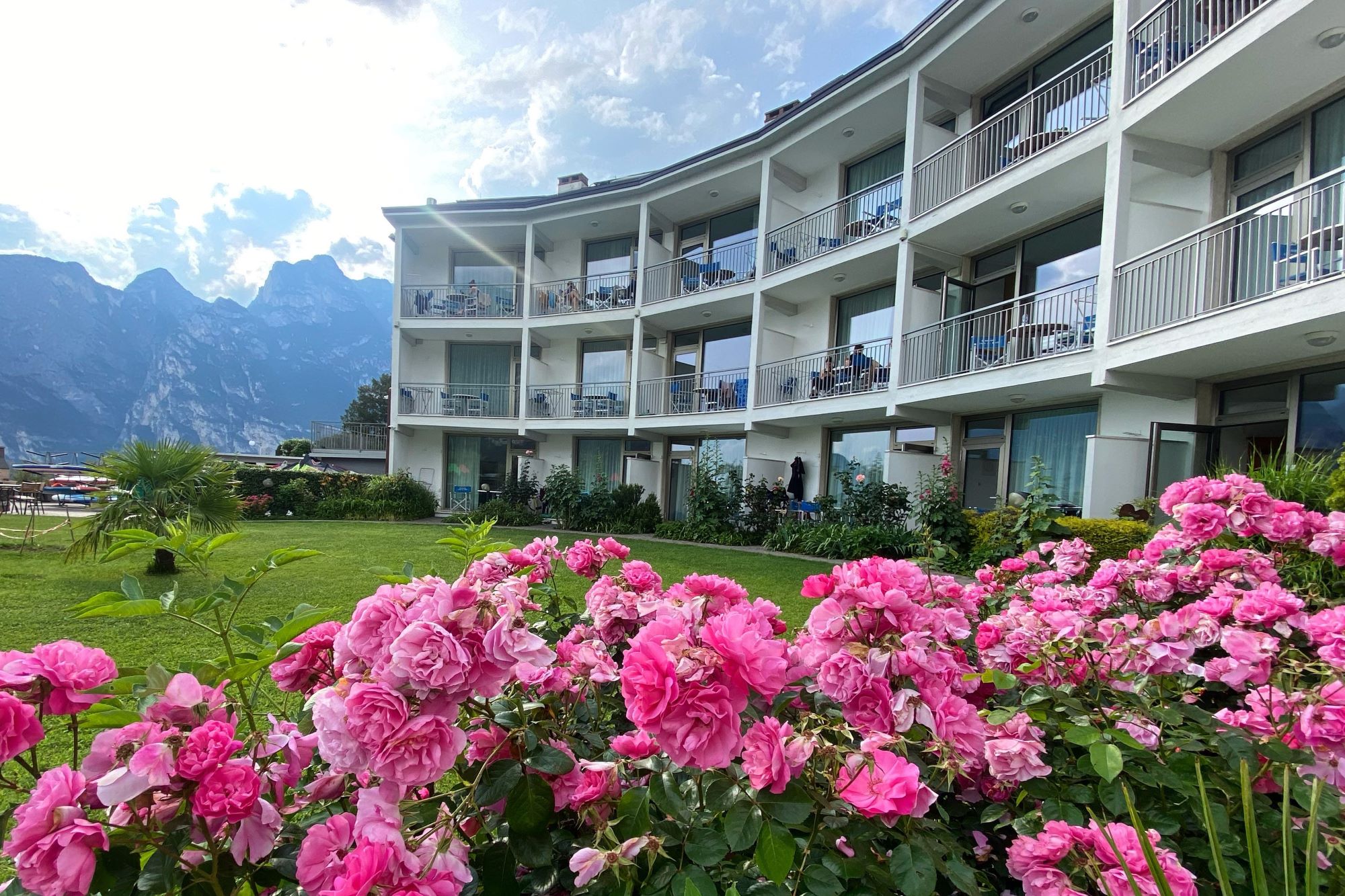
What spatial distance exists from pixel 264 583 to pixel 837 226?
11839mm

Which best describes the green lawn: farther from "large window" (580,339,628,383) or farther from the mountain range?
the mountain range

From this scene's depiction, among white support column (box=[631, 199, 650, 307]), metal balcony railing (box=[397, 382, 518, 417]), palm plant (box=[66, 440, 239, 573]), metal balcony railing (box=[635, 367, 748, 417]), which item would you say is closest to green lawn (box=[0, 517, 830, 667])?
palm plant (box=[66, 440, 239, 573])

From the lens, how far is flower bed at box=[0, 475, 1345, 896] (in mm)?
752

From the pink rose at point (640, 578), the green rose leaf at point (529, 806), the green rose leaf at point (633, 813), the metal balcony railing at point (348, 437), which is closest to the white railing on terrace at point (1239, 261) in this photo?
the pink rose at point (640, 578)

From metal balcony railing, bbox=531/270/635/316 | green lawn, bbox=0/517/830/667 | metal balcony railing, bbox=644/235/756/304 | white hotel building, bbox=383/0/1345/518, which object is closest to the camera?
green lawn, bbox=0/517/830/667

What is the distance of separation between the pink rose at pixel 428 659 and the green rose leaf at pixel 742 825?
0.41 m

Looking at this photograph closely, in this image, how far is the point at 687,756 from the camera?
2.51 feet

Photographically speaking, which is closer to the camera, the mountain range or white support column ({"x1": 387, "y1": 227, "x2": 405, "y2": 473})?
white support column ({"x1": 387, "y1": 227, "x2": 405, "y2": 473})

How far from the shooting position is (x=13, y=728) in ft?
2.61

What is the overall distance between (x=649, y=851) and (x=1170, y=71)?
31.4 feet

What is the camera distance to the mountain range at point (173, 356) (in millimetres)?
90938

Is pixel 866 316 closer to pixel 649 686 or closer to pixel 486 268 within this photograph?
pixel 486 268

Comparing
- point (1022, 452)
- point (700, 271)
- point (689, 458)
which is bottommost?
point (689, 458)

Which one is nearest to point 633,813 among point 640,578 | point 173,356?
point 640,578
